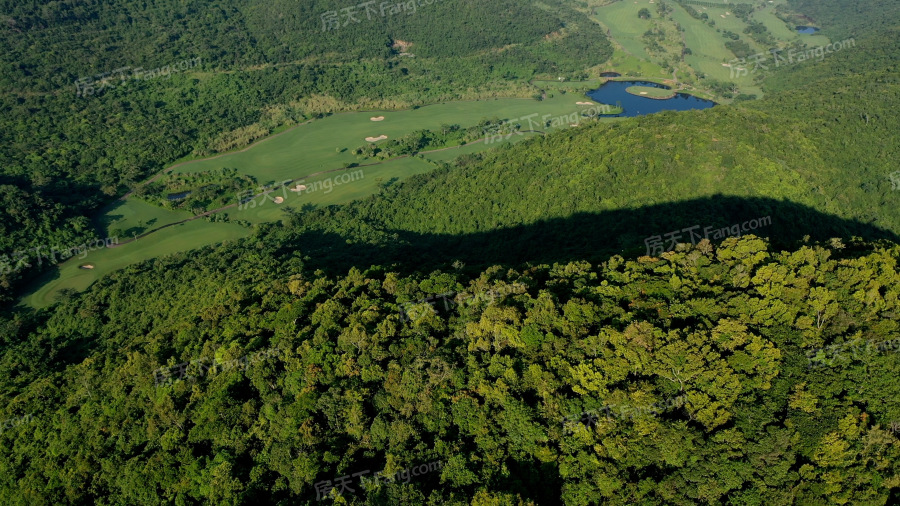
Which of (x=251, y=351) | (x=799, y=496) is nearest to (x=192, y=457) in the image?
(x=251, y=351)

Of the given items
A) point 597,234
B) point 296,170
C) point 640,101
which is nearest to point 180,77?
point 296,170

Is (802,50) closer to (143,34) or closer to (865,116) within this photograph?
(865,116)

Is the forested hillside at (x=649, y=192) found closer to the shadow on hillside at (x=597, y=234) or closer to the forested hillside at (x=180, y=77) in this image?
the shadow on hillside at (x=597, y=234)
